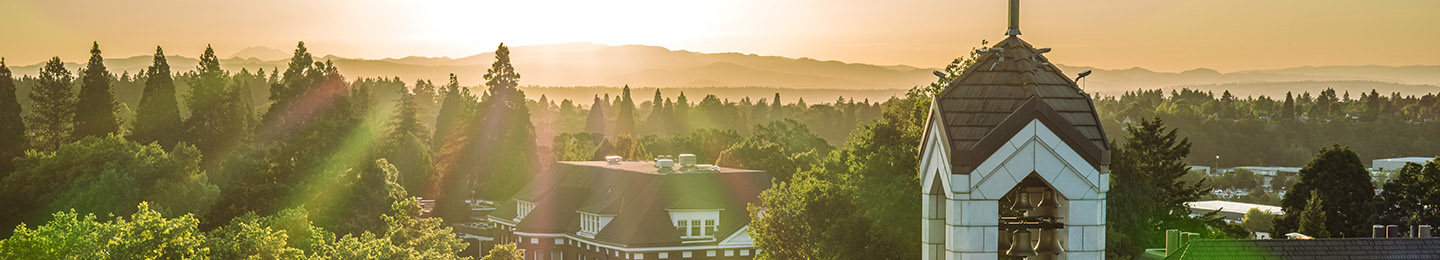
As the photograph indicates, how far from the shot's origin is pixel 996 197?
14.4 meters

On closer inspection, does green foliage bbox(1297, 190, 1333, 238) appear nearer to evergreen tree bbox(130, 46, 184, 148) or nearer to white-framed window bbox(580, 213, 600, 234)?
white-framed window bbox(580, 213, 600, 234)

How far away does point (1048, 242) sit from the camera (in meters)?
15.3

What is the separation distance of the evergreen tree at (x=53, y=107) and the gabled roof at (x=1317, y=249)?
80.7 metres

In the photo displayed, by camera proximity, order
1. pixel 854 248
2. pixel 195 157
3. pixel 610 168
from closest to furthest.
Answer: pixel 854 248 < pixel 195 157 < pixel 610 168

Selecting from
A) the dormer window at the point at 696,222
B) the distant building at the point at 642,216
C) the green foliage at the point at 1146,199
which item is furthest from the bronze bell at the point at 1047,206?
the dormer window at the point at 696,222

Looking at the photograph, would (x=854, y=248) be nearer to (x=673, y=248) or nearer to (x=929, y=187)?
(x=673, y=248)

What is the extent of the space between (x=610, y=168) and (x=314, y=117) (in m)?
22.7

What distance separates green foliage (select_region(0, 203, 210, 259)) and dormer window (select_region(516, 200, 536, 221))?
5321 centimetres

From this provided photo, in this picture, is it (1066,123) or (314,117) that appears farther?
(314,117)

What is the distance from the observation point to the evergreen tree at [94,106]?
98.2 m

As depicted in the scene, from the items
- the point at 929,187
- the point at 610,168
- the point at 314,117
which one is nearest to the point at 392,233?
the point at 314,117

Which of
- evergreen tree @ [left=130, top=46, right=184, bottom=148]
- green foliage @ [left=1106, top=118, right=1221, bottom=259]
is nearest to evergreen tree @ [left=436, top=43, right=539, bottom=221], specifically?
evergreen tree @ [left=130, top=46, right=184, bottom=148]

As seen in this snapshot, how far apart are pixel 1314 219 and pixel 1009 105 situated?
69802mm

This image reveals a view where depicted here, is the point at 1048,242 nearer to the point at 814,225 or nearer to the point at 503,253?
the point at 814,225
